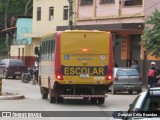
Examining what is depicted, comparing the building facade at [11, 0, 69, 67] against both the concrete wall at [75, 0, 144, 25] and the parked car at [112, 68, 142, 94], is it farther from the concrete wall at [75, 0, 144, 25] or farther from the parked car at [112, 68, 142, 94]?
the parked car at [112, 68, 142, 94]

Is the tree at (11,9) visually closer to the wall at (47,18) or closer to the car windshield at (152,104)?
the wall at (47,18)

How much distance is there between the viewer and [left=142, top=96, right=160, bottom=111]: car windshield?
9.53m

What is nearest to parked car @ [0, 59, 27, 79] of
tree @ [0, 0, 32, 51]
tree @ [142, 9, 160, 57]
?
tree @ [142, 9, 160, 57]

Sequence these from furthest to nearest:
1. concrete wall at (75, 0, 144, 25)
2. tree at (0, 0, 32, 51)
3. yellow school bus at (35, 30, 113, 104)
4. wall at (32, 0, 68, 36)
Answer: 1. tree at (0, 0, 32, 51)
2. wall at (32, 0, 68, 36)
3. concrete wall at (75, 0, 144, 25)
4. yellow school bus at (35, 30, 113, 104)

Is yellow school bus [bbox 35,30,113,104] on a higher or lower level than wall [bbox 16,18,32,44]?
lower

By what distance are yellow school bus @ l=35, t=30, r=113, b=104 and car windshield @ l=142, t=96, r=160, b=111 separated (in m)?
13.5

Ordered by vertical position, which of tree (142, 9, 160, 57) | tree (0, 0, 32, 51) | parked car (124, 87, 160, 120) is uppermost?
tree (0, 0, 32, 51)

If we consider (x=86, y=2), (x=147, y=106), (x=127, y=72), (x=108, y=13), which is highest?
(x=86, y=2)

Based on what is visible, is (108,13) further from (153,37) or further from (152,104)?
(152,104)

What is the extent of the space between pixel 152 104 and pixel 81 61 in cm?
1374

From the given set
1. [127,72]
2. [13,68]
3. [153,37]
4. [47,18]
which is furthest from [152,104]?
[47,18]

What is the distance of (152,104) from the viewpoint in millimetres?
9562

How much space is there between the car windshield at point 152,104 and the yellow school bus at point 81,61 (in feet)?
44.4

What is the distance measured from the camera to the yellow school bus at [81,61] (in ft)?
75.8
